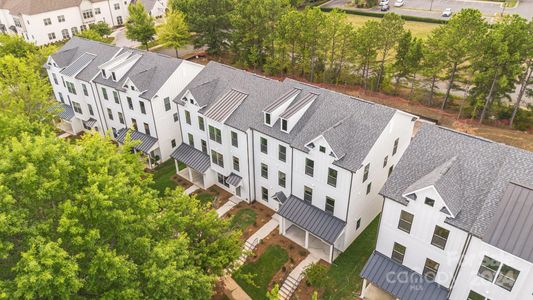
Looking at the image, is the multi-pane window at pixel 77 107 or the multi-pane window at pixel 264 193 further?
the multi-pane window at pixel 77 107

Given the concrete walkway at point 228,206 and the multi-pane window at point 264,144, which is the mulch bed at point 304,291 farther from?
the multi-pane window at point 264,144

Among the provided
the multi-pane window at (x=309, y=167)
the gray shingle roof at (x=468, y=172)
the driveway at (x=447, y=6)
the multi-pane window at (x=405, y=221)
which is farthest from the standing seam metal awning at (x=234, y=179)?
the driveway at (x=447, y=6)

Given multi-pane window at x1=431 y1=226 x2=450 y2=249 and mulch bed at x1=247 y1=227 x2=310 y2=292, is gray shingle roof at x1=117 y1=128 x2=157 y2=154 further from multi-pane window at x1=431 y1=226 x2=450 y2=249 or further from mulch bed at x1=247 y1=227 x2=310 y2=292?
multi-pane window at x1=431 y1=226 x2=450 y2=249

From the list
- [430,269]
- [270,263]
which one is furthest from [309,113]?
[430,269]

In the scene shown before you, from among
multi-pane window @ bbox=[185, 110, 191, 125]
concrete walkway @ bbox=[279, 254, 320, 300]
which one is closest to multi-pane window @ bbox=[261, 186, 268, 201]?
concrete walkway @ bbox=[279, 254, 320, 300]

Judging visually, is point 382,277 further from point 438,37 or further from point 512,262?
point 438,37

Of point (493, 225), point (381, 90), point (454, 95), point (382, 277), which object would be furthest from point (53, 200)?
point (454, 95)
